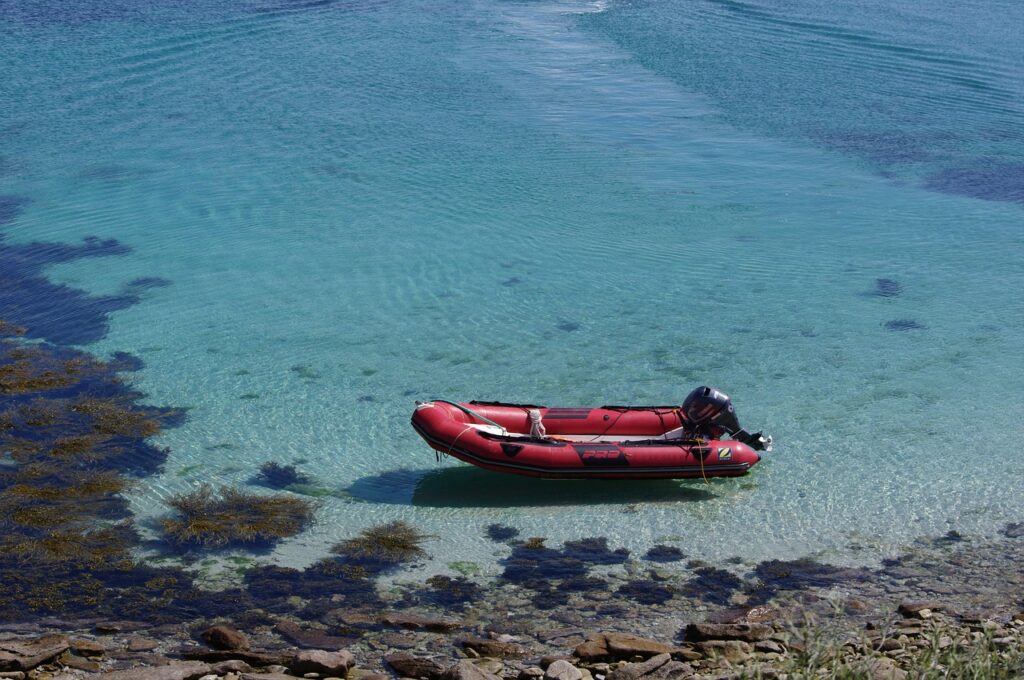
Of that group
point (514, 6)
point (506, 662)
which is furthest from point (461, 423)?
point (514, 6)

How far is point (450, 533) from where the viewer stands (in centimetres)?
853

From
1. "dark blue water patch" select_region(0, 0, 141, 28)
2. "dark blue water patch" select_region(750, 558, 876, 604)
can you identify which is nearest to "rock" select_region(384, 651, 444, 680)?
"dark blue water patch" select_region(750, 558, 876, 604)

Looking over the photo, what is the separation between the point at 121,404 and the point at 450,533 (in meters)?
3.98

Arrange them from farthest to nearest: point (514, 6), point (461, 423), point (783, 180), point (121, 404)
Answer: point (514, 6), point (783, 180), point (121, 404), point (461, 423)

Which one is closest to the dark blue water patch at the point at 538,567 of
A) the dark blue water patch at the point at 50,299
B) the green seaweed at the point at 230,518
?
the green seaweed at the point at 230,518

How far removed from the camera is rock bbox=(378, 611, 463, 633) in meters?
7.11

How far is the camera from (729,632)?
268 inches

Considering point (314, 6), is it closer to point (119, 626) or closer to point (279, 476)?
point (279, 476)

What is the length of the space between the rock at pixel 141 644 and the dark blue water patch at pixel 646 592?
10.7ft

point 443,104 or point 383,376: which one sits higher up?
point 443,104

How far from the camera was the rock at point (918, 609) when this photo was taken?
23.3 ft

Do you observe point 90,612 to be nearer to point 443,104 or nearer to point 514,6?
point 443,104

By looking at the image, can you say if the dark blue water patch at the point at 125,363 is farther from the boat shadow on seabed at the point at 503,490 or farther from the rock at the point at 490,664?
the rock at the point at 490,664

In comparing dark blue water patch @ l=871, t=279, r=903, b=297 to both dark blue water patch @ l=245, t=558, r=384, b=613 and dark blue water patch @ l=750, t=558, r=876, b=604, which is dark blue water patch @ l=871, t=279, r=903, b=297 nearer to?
dark blue water patch @ l=750, t=558, r=876, b=604
